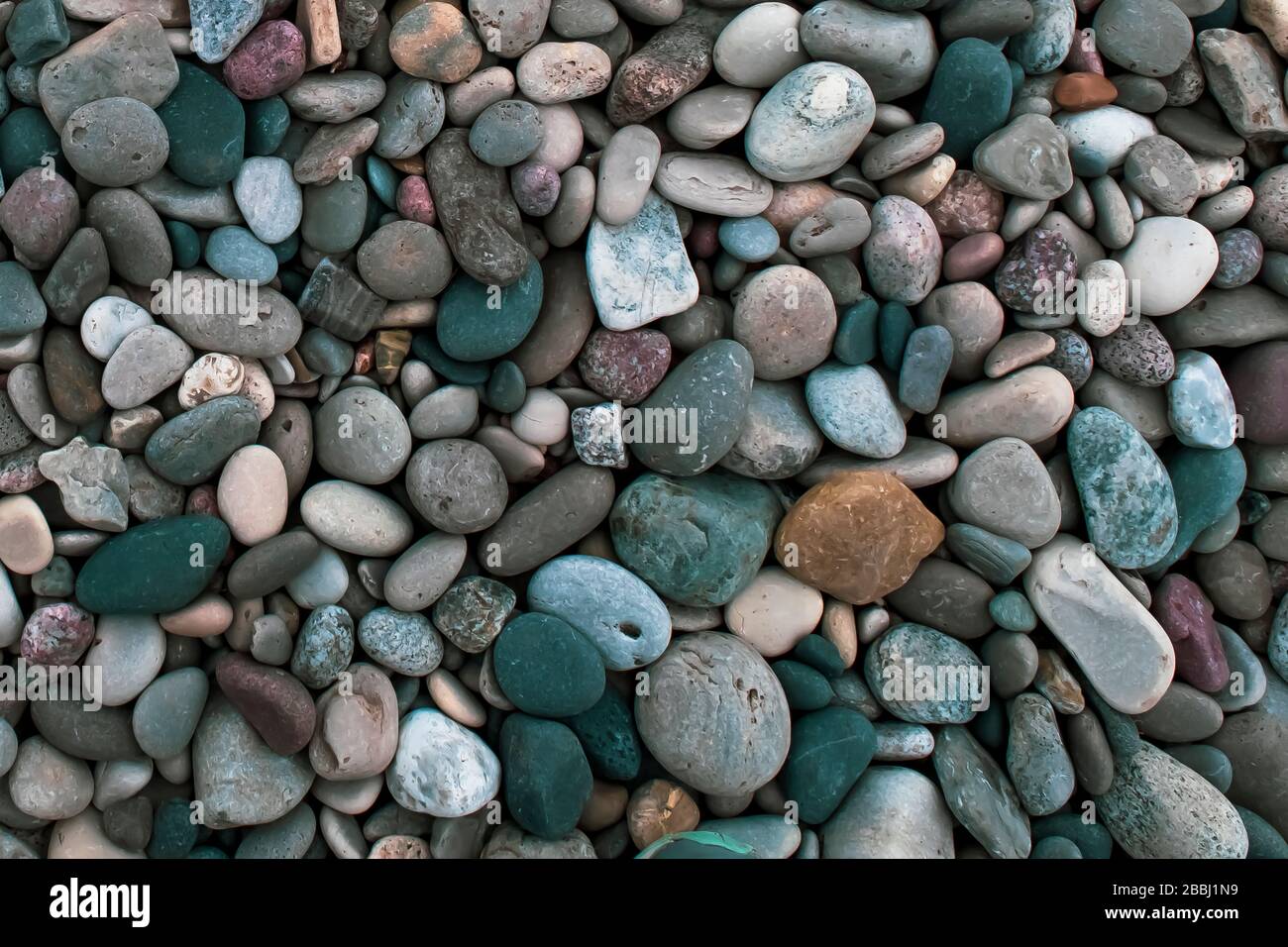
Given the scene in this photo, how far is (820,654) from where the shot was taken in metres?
2.29

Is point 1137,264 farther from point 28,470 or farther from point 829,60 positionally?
point 28,470

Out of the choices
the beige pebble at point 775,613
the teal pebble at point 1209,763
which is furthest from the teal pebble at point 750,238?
the teal pebble at point 1209,763

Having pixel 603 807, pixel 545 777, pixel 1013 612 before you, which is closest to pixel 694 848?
pixel 603 807

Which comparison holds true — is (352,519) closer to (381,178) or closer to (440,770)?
(440,770)

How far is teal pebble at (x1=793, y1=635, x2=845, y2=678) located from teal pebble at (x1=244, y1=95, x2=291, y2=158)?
1656 millimetres

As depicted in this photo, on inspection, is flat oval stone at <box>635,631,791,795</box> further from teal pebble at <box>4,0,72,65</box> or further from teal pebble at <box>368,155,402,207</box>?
teal pebble at <box>4,0,72,65</box>

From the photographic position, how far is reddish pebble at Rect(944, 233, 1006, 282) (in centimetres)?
238

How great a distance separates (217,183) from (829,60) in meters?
1.43

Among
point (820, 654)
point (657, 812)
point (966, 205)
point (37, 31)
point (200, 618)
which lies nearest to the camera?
point (37, 31)

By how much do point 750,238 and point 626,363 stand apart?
0.42 meters

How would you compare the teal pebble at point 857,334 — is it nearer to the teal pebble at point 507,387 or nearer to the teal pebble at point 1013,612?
the teal pebble at point 1013,612

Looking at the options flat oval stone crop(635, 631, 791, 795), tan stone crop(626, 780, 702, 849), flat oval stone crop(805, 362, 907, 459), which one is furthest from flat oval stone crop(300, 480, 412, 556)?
flat oval stone crop(805, 362, 907, 459)

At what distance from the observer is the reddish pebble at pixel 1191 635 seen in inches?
94.3

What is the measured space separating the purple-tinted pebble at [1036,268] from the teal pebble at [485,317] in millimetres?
1163
